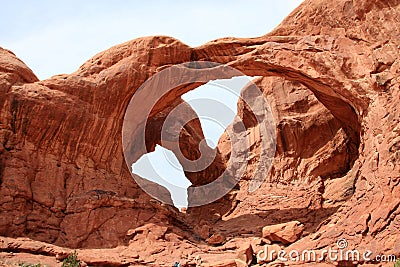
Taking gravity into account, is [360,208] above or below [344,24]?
below

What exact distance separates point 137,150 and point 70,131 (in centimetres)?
301

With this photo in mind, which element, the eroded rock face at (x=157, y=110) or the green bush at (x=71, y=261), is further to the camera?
the eroded rock face at (x=157, y=110)

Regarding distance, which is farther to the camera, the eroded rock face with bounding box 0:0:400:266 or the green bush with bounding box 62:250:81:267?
the eroded rock face with bounding box 0:0:400:266

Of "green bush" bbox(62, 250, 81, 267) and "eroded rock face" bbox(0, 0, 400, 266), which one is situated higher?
"eroded rock face" bbox(0, 0, 400, 266)

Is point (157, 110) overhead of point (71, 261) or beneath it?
overhead

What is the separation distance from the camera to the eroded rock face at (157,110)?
55.8 ft

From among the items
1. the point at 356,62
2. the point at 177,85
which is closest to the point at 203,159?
the point at 177,85

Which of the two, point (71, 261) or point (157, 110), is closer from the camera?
point (71, 261)

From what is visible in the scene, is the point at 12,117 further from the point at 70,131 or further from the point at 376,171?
the point at 376,171

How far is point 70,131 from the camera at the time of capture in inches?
768

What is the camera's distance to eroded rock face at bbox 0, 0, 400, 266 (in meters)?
17.0

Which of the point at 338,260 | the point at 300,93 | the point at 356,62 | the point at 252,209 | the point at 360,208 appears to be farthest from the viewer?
the point at 300,93

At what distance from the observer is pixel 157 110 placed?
21734mm

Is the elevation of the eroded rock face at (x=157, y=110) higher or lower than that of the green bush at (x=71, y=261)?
higher
